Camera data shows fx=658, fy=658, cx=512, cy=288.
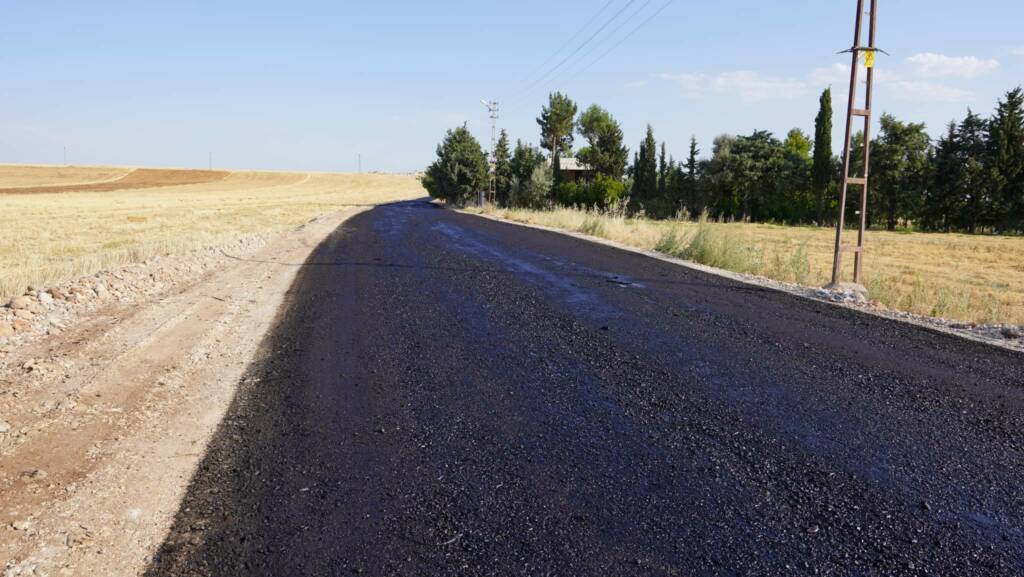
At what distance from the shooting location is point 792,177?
5509 centimetres

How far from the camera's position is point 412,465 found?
3.97 m

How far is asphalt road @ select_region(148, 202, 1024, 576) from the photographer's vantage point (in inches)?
120

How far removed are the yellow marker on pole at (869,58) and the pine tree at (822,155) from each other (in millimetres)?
42875

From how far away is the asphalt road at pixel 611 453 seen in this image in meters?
3.06

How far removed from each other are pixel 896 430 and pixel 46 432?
593 cm

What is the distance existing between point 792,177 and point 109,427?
57.8 meters

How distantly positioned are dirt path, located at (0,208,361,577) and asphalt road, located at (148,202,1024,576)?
232mm

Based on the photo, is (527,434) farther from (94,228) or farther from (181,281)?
(94,228)

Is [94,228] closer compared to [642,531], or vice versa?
[642,531]

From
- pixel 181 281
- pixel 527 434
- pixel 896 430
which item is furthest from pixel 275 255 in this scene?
pixel 896 430

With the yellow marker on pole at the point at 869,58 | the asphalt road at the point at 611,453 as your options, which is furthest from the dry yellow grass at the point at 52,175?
the asphalt road at the point at 611,453

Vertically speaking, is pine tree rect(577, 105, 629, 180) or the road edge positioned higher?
pine tree rect(577, 105, 629, 180)

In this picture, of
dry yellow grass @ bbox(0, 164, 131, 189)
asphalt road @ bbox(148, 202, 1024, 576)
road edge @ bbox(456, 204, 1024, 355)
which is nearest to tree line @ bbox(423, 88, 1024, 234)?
road edge @ bbox(456, 204, 1024, 355)

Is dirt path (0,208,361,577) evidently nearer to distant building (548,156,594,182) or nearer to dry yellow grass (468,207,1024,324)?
dry yellow grass (468,207,1024,324)
